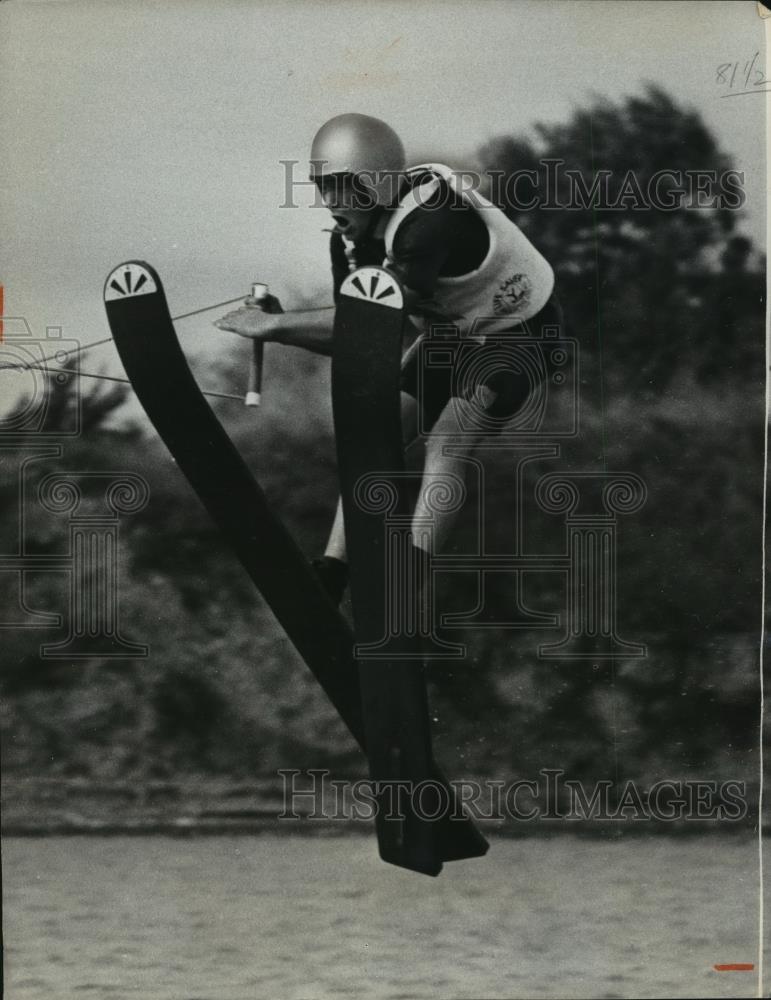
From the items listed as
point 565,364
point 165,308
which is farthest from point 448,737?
point 165,308

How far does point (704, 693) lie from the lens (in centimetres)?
367

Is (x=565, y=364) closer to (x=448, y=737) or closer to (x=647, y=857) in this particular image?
A: (x=448, y=737)

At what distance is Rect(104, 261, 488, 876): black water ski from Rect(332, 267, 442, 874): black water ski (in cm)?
5

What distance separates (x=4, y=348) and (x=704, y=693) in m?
2.15

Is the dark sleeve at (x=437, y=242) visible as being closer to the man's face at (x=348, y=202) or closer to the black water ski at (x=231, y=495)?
the man's face at (x=348, y=202)

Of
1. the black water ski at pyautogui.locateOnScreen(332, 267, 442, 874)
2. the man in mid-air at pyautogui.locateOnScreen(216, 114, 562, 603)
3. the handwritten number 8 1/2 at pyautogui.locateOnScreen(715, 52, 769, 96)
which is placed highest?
the handwritten number 8 1/2 at pyautogui.locateOnScreen(715, 52, 769, 96)

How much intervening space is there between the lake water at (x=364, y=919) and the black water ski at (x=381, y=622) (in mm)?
117

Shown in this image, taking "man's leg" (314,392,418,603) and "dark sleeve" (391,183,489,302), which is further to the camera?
"man's leg" (314,392,418,603)

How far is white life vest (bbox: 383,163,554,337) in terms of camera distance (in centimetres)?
357

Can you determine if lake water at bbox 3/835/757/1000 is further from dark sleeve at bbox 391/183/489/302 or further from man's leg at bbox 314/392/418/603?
dark sleeve at bbox 391/183/489/302

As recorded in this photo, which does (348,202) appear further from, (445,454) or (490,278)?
(445,454)

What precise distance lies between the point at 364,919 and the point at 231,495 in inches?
47.5

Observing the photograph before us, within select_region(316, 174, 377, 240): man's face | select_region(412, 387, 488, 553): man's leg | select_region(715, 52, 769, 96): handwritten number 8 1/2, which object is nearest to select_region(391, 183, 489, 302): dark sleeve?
select_region(316, 174, 377, 240): man's face

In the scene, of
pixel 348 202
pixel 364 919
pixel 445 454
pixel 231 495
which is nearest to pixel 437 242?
pixel 348 202
